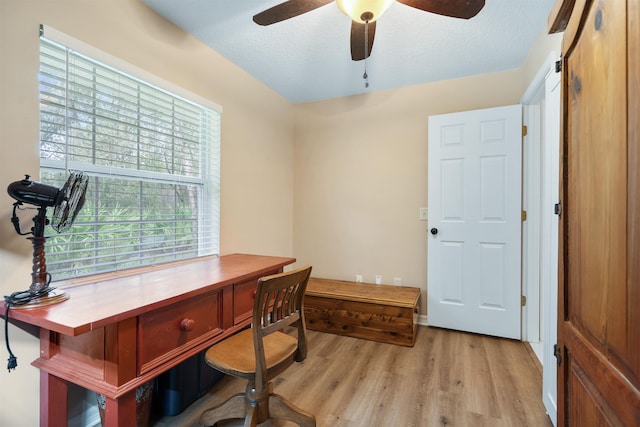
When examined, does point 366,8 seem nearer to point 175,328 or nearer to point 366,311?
point 175,328

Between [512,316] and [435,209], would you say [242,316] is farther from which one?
[512,316]

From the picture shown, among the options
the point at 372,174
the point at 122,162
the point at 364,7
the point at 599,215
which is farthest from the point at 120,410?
the point at 372,174

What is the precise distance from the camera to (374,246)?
3.13 meters

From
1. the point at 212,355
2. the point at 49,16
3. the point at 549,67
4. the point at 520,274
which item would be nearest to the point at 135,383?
the point at 212,355

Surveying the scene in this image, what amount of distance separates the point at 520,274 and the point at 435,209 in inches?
35.5

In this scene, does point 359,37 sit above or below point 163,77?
above

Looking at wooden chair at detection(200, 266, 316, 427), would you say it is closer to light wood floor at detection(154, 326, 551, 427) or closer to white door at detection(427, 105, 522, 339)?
light wood floor at detection(154, 326, 551, 427)

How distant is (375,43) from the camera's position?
2219mm

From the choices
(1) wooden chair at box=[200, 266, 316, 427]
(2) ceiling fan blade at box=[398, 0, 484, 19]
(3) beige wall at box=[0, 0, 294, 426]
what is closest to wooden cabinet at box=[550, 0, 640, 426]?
(2) ceiling fan blade at box=[398, 0, 484, 19]

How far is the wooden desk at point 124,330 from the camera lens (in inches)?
39.0

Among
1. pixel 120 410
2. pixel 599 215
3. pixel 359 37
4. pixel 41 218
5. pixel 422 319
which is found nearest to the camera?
pixel 599 215

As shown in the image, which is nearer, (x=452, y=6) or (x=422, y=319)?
(x=452, y=6)

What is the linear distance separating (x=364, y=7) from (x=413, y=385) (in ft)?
7.41

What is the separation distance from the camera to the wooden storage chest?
2459 mm
